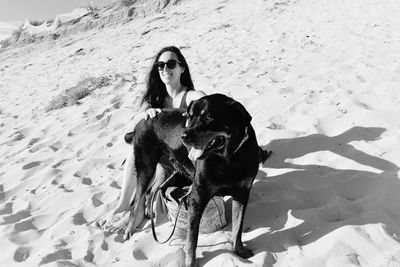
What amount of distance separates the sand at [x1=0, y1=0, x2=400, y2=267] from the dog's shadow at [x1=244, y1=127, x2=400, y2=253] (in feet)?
0.04

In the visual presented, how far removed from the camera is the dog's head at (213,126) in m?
2.44

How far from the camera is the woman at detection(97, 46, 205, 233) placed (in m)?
3.46

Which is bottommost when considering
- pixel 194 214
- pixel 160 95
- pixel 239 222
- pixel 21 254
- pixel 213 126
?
pixel 21 254

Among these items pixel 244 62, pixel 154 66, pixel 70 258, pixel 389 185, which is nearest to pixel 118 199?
pixel 70 258

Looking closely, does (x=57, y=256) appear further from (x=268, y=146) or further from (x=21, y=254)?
(x=268, y=146)

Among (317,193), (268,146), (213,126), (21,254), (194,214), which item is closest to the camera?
(213,126)

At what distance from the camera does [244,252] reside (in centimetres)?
273

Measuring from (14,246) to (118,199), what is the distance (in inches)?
39.8

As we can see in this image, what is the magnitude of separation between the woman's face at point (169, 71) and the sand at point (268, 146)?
126cm

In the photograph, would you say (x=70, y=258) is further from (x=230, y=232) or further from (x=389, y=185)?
(x=389, y=185)

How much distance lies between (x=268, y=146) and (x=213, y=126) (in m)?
1.85

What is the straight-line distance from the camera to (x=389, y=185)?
123 inches

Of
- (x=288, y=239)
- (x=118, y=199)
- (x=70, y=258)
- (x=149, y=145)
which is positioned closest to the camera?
(x=288, y=239)

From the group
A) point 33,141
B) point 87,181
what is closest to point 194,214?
point 87,181
